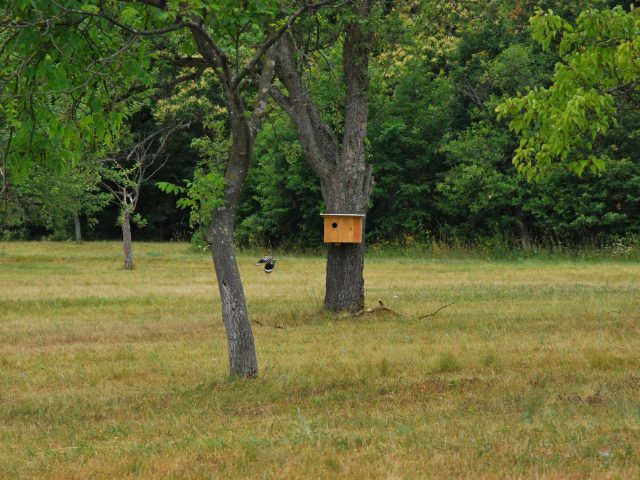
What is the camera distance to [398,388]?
10344 mm

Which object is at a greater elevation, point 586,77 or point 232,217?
point 586,77

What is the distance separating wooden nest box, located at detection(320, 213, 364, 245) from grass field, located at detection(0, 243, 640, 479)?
1.53 m

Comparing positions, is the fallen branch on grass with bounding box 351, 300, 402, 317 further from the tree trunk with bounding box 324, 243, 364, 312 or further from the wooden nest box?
the wooden nest box

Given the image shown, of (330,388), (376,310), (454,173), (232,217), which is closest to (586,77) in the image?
(232,217)

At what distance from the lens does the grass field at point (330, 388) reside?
7.05 metres

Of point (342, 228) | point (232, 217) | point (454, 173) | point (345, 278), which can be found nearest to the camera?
point (232, 217)

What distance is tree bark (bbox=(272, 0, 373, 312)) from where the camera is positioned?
18453 mm

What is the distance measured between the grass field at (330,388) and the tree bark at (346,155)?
97 cm

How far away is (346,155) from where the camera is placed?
61.1ft

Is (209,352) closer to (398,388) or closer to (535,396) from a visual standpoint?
(398,388)

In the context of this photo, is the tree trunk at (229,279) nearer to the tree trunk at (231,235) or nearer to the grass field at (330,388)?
the tree trunk at (231,235)

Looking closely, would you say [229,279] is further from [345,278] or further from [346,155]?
[346,155]

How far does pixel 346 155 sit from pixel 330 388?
8610mm

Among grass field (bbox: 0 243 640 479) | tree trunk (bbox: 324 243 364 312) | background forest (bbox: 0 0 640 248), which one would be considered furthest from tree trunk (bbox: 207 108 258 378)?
background forest (bbox: 0 0 640 248)
